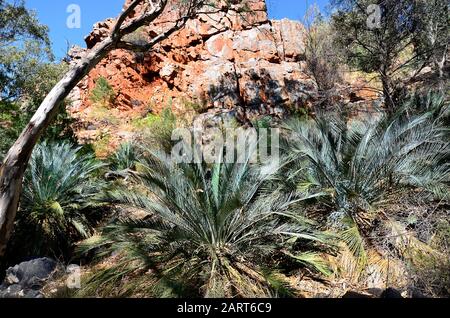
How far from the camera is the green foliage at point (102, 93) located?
1357cm

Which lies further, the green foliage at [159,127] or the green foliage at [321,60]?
the green foliage at [321,60]

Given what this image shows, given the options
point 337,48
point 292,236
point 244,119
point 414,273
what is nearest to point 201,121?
point 244,119

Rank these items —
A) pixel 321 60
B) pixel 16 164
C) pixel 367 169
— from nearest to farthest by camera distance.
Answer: pixel 16 164
pixel 367 169
pixel 321 60

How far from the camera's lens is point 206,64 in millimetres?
13828

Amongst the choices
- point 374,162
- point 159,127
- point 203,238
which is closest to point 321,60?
point 159,127

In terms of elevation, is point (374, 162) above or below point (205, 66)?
below

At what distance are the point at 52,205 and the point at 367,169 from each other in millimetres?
Result: 4568

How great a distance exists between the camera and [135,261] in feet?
13.6

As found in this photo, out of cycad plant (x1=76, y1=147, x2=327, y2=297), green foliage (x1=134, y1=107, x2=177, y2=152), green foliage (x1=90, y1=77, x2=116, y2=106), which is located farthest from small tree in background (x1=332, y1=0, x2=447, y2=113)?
green foliage (x1=90, y1=77, x2=116, y2=106)

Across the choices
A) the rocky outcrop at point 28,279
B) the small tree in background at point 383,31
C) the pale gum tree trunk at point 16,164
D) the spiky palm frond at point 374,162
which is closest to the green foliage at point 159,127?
the pale gum tree trunk at point 16,164

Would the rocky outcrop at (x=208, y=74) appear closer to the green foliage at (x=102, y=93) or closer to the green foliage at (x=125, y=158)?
the green foliage at (x=102, y=93)

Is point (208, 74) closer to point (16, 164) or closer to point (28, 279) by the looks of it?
point (16, 164)

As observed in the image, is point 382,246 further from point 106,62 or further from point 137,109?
point 106,62

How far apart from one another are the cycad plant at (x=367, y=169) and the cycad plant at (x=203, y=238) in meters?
0.61
